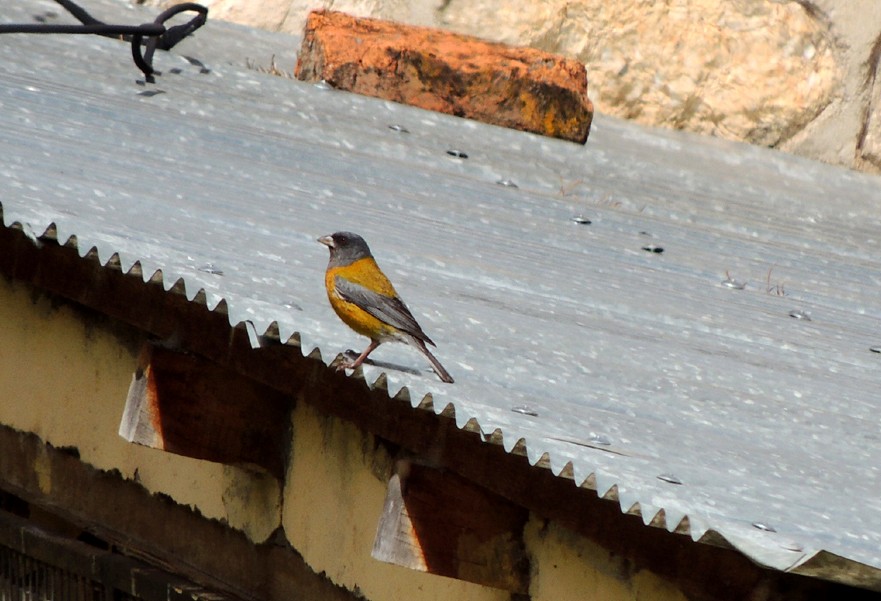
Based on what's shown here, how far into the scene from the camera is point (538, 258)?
3961 mm

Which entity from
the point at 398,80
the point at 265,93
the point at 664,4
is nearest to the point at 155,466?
the point at 265,93

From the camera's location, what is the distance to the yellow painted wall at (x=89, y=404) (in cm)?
349

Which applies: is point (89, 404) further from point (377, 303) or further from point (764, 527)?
point (764, 527)

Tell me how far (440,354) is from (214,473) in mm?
872

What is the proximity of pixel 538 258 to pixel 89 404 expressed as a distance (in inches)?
44.4

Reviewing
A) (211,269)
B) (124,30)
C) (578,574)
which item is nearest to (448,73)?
(124,30)

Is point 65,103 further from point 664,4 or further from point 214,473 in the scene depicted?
point 664,4

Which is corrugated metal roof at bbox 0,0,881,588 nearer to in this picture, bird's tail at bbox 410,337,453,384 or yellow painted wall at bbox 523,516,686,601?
bird's tail at bbox 410,337,453,384

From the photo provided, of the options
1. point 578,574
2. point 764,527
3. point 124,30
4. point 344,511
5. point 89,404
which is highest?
point 764,527

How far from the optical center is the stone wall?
6.81m

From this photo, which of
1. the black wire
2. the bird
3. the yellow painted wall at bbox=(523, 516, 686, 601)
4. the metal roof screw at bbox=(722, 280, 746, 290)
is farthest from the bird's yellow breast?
the black wire

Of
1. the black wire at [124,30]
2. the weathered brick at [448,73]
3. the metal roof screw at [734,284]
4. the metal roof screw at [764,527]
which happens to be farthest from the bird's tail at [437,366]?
the weathered brick at [448,73]

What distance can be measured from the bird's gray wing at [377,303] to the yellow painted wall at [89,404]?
570 mm

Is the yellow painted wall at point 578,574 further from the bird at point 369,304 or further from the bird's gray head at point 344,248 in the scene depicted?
the bird's gray head at point 344,248
